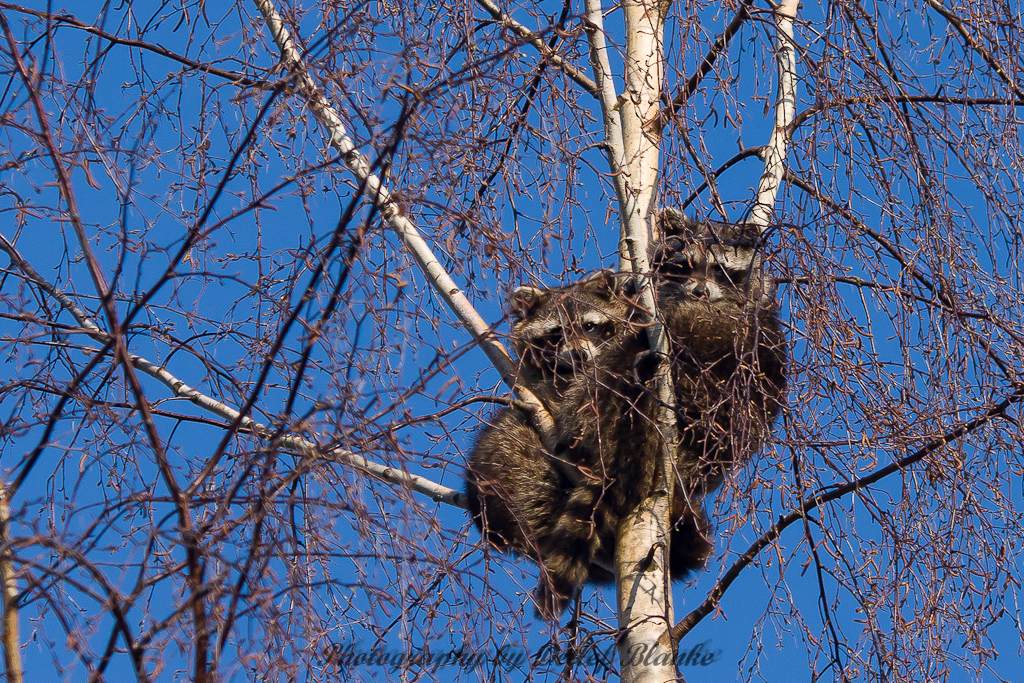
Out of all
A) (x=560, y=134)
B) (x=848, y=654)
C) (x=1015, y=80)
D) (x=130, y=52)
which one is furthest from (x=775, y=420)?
(x=130, y=52)

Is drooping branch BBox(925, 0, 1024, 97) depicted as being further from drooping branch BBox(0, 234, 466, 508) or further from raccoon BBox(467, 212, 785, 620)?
drooping branch BBox(0, 234, 466, 508)

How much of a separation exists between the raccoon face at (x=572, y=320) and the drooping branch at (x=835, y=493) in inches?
30.9

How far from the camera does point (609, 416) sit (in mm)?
4312

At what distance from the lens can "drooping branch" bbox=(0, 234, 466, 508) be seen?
2.73 meters

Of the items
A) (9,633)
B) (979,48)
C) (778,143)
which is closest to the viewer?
(9,633)

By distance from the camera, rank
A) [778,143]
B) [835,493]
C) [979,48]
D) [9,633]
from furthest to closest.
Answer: [778,143]
[979,48]
[835,493]
[9,633]

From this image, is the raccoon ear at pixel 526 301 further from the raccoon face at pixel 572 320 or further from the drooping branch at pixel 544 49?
the drooping branch at pixel 544 49

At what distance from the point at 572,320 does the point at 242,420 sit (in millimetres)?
1435

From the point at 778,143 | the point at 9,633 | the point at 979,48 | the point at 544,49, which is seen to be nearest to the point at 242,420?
the point at 9,633

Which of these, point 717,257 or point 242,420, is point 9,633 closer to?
point 242,420

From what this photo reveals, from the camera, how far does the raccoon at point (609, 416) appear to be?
358cm

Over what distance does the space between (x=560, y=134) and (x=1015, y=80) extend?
1.83 metres

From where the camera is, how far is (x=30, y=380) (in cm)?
300

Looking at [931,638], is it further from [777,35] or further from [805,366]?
[777,35]
